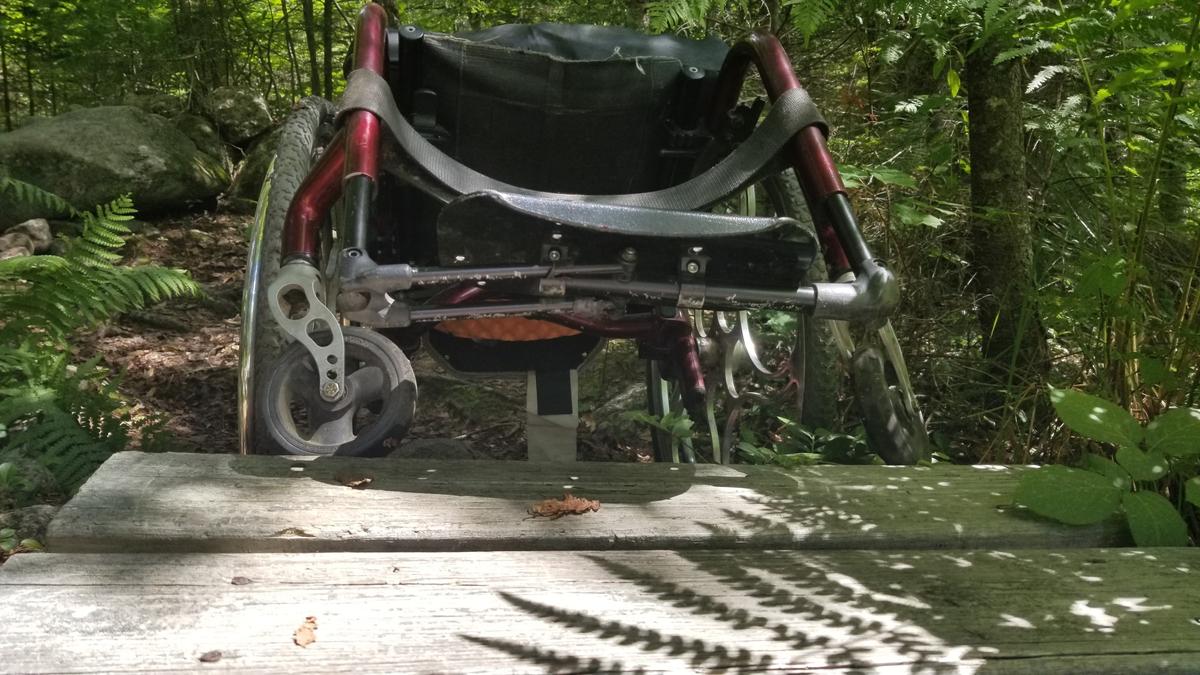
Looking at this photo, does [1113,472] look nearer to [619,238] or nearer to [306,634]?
[619,238]

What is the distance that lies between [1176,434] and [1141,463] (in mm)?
96

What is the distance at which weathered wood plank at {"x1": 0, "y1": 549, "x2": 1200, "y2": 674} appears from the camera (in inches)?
42.4

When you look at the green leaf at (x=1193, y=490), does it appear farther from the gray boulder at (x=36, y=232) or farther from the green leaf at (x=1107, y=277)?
the gray boulder at (x=36, y=232)

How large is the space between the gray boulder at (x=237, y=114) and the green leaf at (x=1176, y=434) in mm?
6789

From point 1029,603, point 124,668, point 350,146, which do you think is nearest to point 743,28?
point 350,146

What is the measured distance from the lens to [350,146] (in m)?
1.95

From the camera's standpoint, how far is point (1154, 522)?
64.1 inches

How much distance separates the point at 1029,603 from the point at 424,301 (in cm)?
146

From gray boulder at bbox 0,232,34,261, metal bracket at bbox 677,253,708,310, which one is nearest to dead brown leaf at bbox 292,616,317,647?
metal bracket at bbox 677,253,708,310

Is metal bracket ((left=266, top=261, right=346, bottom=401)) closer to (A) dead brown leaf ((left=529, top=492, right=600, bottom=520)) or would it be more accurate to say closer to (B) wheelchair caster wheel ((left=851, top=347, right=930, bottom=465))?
(A) dead brown leaf ((left=529, top=492, right=600, bottom=520))

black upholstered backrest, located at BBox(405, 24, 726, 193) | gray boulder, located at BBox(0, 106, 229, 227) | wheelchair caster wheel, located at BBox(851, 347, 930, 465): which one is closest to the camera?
wheelchair caster wheel, located at BBox(851, 347, 930, 465)

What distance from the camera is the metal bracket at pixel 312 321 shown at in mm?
1862

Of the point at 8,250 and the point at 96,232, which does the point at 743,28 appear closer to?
the point at 96,232

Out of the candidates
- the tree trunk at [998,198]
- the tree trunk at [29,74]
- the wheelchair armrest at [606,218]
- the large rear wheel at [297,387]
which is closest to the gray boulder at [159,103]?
the tree trunk at [29,74]
